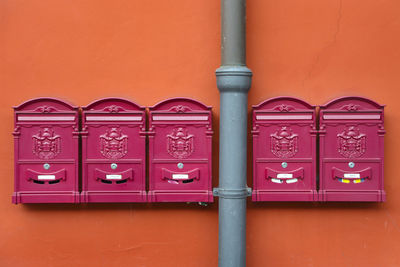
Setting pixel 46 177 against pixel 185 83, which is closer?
pixel 46 177

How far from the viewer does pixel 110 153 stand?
4457mm

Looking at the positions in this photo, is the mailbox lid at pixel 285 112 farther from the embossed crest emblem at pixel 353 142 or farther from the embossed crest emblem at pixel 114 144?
the embossed crest emblem at pixel 114 144

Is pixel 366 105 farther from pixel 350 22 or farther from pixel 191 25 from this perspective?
pixel 191 25

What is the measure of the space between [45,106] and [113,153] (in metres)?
0.77

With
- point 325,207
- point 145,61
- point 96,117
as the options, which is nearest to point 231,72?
point 145,61

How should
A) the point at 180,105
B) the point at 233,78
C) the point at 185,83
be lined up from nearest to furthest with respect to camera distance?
1. the point at 233,78
2. the point at 180,105
3. the point at 185,83

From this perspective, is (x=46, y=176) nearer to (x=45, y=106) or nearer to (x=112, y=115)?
(x=45, y=106)

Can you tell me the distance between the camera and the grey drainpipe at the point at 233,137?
442 centimetres

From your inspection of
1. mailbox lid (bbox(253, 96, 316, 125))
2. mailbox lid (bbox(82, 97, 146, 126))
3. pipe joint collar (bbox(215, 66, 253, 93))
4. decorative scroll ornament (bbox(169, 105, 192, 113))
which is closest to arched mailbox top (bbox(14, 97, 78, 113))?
mailbox lid (bbox(82, 97, 146, 126))

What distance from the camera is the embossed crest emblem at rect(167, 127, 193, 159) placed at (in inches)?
176

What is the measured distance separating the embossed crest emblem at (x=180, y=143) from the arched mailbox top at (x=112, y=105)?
42 centimetres

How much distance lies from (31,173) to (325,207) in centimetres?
283

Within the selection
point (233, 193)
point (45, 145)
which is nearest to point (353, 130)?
point (233, 193)

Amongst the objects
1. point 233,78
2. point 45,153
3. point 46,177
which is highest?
point 233,78
